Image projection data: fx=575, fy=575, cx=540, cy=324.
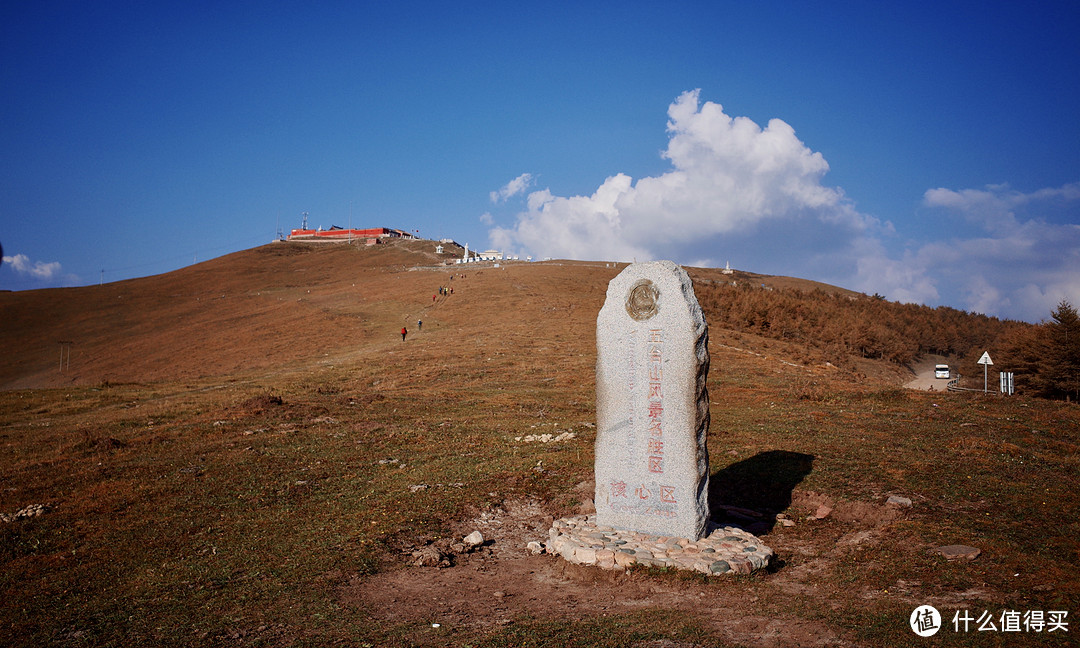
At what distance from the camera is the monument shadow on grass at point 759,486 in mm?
10383

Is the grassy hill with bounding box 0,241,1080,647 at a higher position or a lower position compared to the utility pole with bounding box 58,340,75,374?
lower

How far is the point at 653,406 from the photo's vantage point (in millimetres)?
9352

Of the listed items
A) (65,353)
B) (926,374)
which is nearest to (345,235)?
(65,353)

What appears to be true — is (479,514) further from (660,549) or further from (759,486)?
(759,486)

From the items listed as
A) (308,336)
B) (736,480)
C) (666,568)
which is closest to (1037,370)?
(736,480)

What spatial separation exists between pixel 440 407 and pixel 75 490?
11.2 meters

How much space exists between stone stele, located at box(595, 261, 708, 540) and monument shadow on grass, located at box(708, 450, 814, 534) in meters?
1.07

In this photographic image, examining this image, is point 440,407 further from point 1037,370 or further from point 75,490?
point 1037,370

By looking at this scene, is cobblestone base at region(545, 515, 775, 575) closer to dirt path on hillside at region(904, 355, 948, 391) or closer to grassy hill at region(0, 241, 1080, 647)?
grassy hill at region(0, 241, 1080, 647)

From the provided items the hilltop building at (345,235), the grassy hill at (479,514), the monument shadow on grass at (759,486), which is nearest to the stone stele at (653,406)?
the monument shadow on grass at (759,486)

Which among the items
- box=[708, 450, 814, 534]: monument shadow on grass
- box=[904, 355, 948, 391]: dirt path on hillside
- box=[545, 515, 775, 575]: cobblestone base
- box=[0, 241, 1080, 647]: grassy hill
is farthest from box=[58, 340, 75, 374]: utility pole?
box=[904, 355, 948, 391]: dirt path on hillside

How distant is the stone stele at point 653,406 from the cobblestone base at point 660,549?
24cm

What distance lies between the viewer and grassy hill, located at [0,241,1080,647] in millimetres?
6773

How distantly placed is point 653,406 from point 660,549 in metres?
2.17
